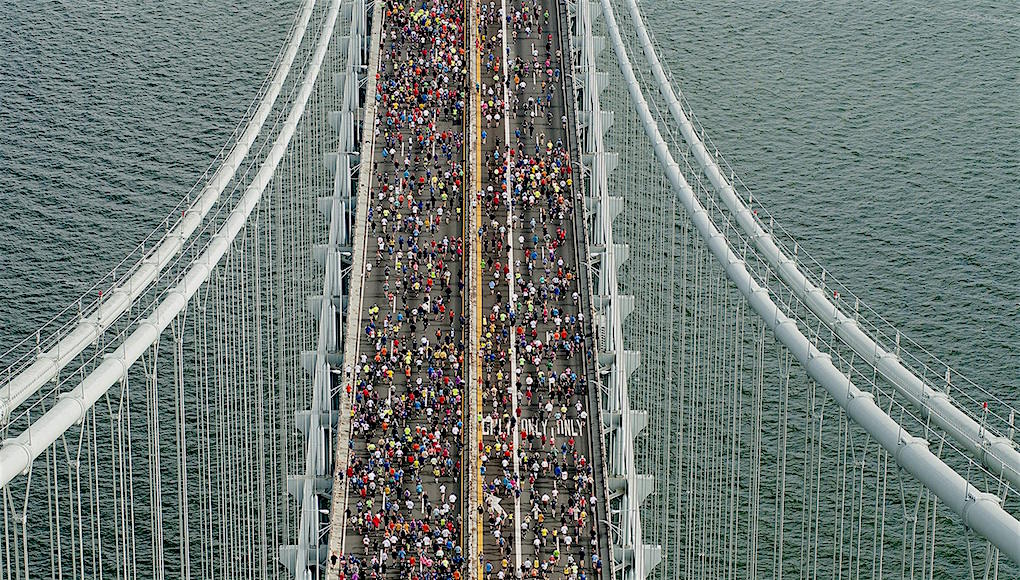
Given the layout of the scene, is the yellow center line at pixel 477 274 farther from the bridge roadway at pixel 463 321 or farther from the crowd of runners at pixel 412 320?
the crowd of runners at pixel 412 320

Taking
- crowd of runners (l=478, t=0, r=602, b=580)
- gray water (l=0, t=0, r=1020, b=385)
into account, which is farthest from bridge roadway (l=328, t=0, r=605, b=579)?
gray water (l=0, t=0, r=1020, b=385)

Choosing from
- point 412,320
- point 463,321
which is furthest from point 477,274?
point 412,320

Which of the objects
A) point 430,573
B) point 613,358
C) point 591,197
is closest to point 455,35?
point 591,197

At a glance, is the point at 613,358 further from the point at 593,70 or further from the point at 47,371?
the point at 47,371

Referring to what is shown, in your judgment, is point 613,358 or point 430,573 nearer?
point 430,573

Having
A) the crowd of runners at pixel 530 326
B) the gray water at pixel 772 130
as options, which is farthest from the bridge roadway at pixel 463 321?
the gray water at pixel 772 130

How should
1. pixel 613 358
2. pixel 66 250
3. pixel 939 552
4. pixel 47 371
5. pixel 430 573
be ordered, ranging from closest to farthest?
pixel 47 371
pixel 430 573
pixel 939 552
pixel 613 358
pixel 66 250

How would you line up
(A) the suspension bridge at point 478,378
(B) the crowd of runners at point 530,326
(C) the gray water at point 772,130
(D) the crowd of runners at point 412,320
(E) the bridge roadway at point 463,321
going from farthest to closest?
1. (C) the gray water at point 772,130
2. (B) the crowd of runners at point 530,326
3. (E) the bridge roadway at point 463,321
4. (D) the crowd of runners at point 412,320
5. (A) the suspension bridge at point 478,378
